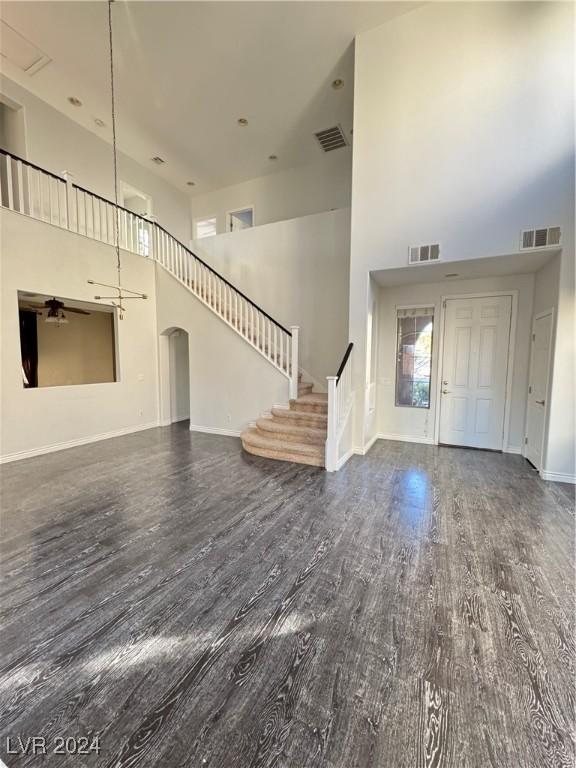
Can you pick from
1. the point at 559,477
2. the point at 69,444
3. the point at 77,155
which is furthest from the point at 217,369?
the point at 559,477

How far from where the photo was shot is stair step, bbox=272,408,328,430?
16.3 feet

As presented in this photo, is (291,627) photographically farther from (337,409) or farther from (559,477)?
(559,477)

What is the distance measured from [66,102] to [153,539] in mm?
7989

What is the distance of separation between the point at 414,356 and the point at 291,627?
15.6ft

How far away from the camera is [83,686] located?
1473 mm

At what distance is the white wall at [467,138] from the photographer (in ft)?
12.0

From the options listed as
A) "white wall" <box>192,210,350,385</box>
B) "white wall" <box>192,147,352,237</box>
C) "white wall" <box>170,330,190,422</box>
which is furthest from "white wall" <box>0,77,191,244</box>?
"white wall" <box>170,330,190,422</box>

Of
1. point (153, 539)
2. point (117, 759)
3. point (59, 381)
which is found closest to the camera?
point (117, 759)

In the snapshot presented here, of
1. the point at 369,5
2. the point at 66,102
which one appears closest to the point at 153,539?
the point at 369,5

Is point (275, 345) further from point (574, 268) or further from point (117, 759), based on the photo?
point (117, 759)

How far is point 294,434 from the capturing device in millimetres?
4891

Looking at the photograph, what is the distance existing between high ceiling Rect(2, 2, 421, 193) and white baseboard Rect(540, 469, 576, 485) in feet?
20.7

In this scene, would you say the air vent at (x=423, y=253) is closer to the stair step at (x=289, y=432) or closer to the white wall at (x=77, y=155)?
the stair step at (x=289, y=432)

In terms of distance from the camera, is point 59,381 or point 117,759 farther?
point 59,381
